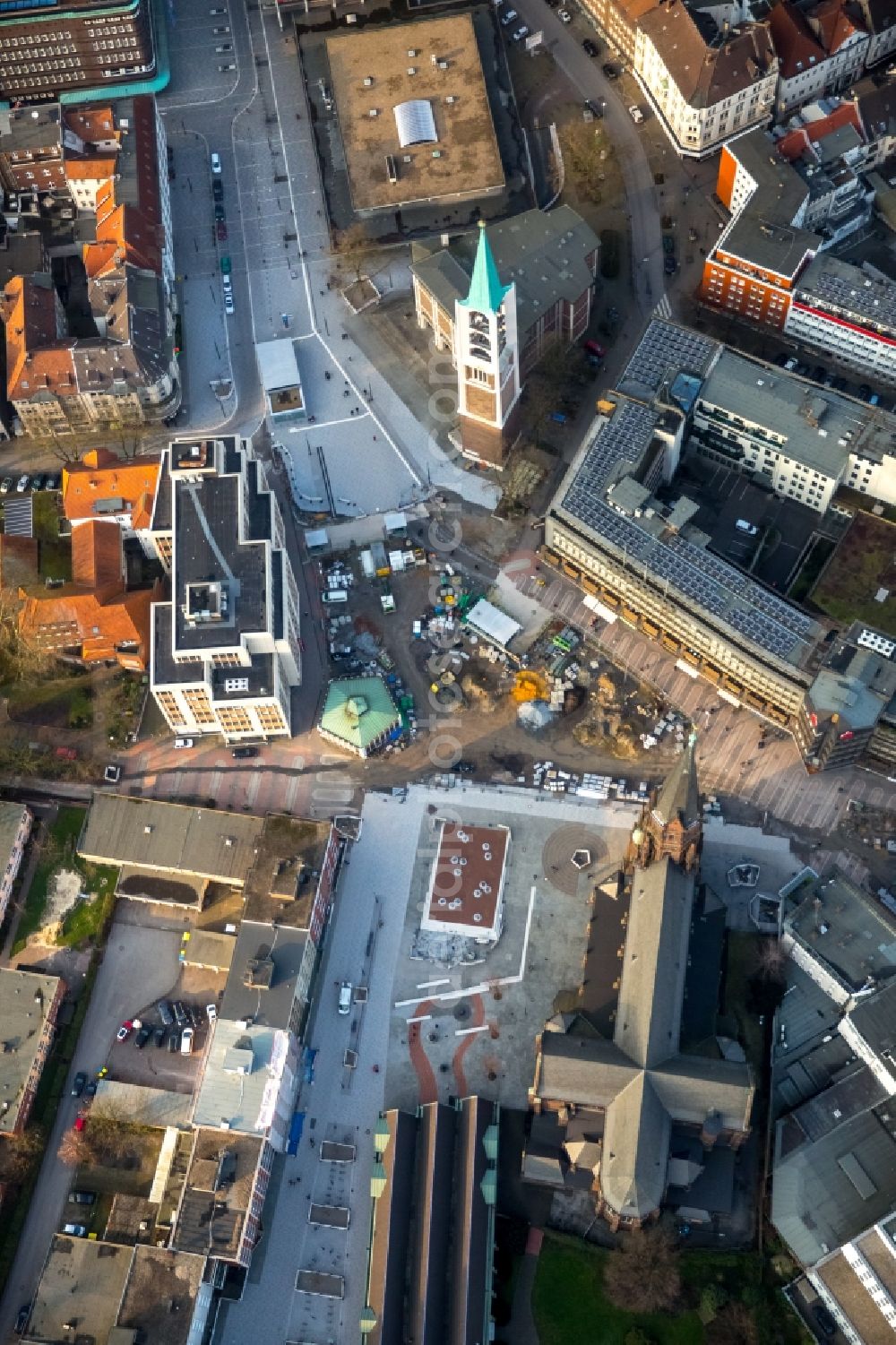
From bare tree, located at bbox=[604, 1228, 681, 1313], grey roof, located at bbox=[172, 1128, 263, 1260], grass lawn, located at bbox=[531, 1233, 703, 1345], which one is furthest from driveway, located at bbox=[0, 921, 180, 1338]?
bare tree, located at bbox=[604, 1228, 681, 1313]

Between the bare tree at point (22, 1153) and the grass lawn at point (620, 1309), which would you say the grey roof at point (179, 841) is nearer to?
the bare tree at point (22, 1153)

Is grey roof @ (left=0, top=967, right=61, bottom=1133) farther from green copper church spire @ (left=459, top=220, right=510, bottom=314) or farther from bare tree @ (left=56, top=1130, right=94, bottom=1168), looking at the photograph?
green copper church spire @ (left=459, top=220, right=510, bottom=314)

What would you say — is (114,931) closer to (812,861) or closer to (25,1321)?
(25,1321)

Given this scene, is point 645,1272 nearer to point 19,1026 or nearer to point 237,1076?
point 237,1076

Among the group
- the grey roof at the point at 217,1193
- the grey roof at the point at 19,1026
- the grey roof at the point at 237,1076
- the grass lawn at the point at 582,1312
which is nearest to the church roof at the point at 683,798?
the grass lawn at the point at 582,1312

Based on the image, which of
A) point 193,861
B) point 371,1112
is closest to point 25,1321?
point 371,1112

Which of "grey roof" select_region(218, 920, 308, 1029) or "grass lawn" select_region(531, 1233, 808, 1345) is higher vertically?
"grey roof" select_region(218, 920, 308, 1029)
